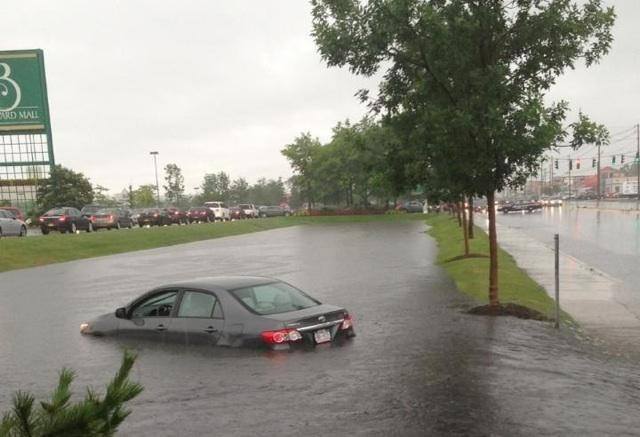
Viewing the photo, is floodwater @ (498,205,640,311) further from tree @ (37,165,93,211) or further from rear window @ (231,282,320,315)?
tree @ (37,165,93,211)

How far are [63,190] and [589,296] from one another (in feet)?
187

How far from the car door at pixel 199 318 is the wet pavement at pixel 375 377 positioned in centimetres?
21

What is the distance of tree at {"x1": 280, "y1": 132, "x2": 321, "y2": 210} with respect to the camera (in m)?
85.7

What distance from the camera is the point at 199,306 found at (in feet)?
35.2

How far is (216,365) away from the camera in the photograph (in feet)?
31.6

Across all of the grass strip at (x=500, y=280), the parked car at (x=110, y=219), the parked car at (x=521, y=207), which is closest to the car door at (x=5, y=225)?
the parked car at (x=110, y=219)

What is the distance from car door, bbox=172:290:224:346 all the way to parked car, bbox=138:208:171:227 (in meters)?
→ 48.3

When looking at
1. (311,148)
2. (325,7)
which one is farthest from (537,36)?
(311,148)

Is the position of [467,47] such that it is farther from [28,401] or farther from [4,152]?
[4,152]

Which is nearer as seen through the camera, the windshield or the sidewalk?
the sidewalk

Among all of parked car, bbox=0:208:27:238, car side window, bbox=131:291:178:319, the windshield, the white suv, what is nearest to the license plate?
car side window, bbox=131:291:178:319

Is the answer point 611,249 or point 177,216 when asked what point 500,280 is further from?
point 177,216

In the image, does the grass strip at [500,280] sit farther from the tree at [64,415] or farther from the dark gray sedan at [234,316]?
the tree at [64,415]

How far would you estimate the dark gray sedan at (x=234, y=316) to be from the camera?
32.6 feet
